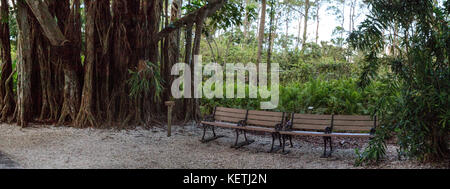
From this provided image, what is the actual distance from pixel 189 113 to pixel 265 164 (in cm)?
404

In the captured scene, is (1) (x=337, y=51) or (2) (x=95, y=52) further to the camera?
(1) (x=337, y=51)

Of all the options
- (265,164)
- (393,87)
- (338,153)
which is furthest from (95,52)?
(393,87)

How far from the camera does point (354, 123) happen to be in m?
5.85

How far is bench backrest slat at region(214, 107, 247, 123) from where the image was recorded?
22.7 ft

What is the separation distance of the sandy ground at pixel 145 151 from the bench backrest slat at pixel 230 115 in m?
0.47

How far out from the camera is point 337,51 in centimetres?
1894

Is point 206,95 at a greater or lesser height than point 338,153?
greater

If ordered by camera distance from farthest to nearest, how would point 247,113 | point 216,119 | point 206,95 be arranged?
1. point 206,95
2. point 216,119
3. point 247,113

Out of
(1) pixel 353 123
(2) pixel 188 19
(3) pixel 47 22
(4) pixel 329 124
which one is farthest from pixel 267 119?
(3) pixel 47 22

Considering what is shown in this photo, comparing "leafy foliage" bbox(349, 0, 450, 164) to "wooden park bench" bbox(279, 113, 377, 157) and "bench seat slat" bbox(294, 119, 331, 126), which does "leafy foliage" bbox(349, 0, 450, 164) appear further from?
"bench seat slat" bbox(294, 119, 331, 126)

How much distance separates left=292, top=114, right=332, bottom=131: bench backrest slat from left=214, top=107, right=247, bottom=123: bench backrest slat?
1107 mm

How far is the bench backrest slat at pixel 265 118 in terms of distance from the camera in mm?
6402

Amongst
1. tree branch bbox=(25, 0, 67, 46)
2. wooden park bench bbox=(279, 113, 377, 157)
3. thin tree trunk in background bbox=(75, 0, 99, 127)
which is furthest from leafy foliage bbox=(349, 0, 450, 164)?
tree branch bbox=(25, 0, 67, 46)
